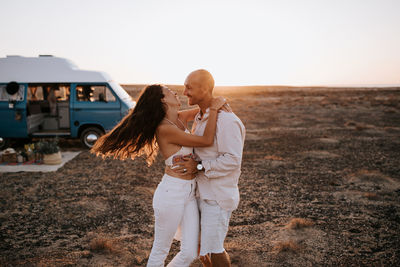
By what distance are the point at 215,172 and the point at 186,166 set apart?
0.24 metres

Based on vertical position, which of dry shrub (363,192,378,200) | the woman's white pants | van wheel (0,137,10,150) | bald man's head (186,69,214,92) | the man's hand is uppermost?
bald man's head (186,69,214,92)

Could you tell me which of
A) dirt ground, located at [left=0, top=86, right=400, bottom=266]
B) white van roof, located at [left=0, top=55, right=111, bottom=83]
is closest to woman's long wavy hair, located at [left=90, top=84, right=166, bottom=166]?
dirt ground, located at [left=0, top=86, right=400, bottom=266]

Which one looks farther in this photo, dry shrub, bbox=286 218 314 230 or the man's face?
dry shrub, bbox=286 218 314 230

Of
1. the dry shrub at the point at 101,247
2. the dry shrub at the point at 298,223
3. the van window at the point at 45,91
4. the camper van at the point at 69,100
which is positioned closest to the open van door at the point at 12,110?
A: the camper van at the point at 69,100

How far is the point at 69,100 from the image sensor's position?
1026 cm

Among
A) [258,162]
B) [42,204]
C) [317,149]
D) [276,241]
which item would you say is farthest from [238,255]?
[317,149]

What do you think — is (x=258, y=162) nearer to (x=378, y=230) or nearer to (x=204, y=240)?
(x=378, y=230)

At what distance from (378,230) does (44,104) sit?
10471 mm

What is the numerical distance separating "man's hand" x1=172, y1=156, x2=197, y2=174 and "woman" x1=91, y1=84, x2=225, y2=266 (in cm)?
2

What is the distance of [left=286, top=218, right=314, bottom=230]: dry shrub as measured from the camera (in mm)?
5043

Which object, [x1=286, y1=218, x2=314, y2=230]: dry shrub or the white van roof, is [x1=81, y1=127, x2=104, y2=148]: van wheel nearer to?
the white van roof

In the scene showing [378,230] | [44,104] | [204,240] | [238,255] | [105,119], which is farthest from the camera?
[44,104]

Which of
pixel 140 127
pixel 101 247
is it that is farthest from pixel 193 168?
pixel 101 247

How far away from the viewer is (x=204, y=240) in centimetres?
257
